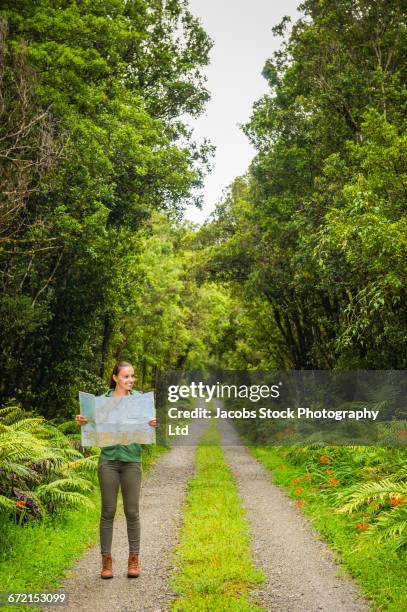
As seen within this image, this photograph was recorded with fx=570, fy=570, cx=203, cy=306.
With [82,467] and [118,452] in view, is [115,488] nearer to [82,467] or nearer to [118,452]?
[118,452]

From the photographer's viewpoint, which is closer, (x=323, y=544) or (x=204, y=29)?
(x=323, y=544)

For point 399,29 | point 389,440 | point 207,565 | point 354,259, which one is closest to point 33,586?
point 207,565

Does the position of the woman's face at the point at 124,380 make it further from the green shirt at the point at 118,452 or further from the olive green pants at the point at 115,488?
the olive green pants at the point at 115,488

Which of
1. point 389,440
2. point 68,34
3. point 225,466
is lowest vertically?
point 225,466

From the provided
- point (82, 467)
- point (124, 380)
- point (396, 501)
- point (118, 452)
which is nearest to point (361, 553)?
point (396, 501)

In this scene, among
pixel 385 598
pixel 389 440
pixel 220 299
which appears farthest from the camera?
pixel 220 299

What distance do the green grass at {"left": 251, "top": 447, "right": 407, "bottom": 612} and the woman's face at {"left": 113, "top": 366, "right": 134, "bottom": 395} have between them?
132 inches

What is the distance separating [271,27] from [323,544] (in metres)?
19.1

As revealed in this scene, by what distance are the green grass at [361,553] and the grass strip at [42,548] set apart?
350 cm

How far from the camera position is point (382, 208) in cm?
1203

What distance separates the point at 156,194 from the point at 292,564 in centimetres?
1355

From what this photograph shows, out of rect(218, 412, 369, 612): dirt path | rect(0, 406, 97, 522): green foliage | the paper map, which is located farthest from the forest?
the paper map

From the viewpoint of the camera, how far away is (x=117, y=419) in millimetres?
5988

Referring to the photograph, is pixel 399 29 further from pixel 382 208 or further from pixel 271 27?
pixel 382 208
